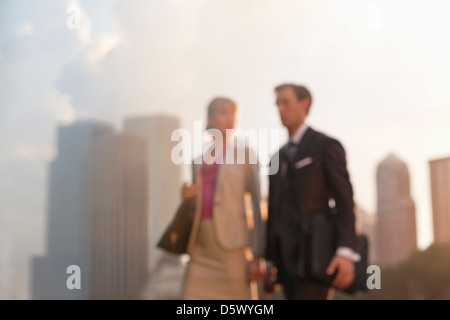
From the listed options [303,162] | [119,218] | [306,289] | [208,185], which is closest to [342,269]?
[306,289]

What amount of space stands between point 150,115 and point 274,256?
5.02 ft

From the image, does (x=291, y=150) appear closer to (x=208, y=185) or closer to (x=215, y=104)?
(x=208, y=185)

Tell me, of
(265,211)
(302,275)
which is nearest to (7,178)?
(265,211)

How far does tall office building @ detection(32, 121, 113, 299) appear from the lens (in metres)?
5.00

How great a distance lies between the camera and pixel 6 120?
5250 millimetres

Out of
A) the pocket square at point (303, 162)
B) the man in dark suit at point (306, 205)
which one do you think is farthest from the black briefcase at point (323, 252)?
the pocket square at point (303, 162)

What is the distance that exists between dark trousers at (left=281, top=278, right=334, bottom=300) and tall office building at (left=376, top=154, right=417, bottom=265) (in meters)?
1.05

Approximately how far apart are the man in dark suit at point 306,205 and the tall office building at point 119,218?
1.15 meters

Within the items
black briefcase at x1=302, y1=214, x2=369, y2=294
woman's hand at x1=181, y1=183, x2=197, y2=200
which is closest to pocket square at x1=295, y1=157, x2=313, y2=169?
black briefcase at x1=302, y1=214, x2=369, y2=294

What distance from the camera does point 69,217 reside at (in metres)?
5.02

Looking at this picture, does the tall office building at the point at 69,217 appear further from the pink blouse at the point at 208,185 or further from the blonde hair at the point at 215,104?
the pink blouse at the point at 208,185

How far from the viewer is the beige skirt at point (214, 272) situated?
422 centimetres
